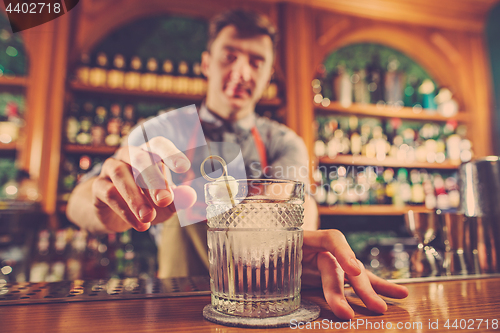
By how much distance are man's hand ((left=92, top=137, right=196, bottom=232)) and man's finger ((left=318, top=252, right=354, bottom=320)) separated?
9.3 inches

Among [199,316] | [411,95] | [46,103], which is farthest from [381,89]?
[199,316]

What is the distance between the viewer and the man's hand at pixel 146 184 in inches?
18.7

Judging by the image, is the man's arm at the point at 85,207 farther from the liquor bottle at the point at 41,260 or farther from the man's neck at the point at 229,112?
the liquor bottle at the point at 41,260

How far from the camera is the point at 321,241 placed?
53 centimetres

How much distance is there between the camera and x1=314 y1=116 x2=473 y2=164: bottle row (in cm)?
280

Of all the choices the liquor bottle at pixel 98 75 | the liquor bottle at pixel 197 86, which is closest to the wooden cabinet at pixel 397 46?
the liquor bottle at pixel 197 86

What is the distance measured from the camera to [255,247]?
0.43 meters

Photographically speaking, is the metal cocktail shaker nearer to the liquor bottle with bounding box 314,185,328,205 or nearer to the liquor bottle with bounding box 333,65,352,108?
the liquor bottle with bounding box 314,185,328,205

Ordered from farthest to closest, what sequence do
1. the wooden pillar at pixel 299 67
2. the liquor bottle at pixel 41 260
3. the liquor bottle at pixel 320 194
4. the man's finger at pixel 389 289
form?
1. the liquor bottle at pixel 320 194
2. the wooden pillar at pixel 299 67
3. the liquor bottle at pixel 41 260
4. the man's finger at pixel 389 289

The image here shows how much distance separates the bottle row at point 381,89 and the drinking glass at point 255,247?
2.36 meters

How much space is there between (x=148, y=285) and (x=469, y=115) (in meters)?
3.33

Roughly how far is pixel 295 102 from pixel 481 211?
5.87 ft

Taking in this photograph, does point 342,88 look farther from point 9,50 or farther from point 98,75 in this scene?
point 9,50

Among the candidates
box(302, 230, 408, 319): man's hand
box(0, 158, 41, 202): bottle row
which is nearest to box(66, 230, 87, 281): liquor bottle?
box(0, 158, 41, 202): bottle row
